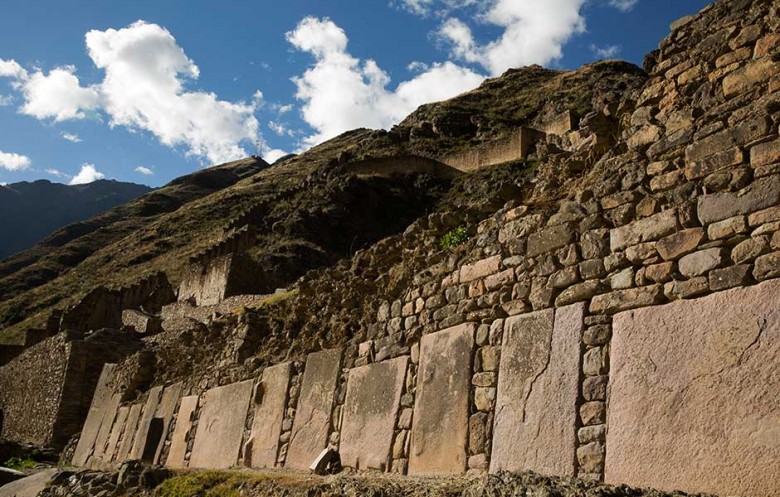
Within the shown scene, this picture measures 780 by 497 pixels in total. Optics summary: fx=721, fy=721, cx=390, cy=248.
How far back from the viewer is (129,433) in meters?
12.5

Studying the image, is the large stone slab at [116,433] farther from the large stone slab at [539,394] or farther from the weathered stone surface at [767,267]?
the weathered stone surface at [767,267]

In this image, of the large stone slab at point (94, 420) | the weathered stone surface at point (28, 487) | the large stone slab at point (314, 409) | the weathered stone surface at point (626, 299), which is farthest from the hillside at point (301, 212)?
the weathered stone surface at point (626, 299)

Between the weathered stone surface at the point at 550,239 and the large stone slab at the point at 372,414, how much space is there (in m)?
1.64

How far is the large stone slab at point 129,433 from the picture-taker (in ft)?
40.2

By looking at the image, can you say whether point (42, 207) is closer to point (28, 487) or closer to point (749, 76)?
point (28, 487)

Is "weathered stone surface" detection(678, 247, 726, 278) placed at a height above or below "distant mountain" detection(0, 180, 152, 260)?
below

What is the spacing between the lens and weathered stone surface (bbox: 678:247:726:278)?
414 cm

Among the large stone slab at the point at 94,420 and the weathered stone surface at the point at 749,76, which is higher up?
the weathered stone surface at the point at 749,76

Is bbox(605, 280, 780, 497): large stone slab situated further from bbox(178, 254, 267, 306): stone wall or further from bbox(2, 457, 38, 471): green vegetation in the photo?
bbox(178, 254, 267, 306): stone wall

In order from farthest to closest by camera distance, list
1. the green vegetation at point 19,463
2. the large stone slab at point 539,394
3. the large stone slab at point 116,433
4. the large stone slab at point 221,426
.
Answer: the green vegetation at point 19,463
the large stone slab at point 116,433
the large stone slab at point 221,426
the large stone slab at point 539,394

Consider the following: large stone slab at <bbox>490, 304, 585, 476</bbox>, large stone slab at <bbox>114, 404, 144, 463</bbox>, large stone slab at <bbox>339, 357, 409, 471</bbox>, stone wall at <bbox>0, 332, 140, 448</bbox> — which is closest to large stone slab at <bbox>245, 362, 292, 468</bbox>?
large stone slab at <bbox>339, 357, 409, 471</bbox>

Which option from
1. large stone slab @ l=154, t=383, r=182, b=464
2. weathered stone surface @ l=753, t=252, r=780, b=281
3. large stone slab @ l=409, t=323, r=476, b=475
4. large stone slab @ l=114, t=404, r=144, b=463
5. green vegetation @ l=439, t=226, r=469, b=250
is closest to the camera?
weathered stone surface @ l=753, t=252, r=780, b=281

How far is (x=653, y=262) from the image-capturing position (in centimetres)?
451

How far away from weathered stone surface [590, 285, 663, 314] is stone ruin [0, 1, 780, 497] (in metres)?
Answer: 0.01
